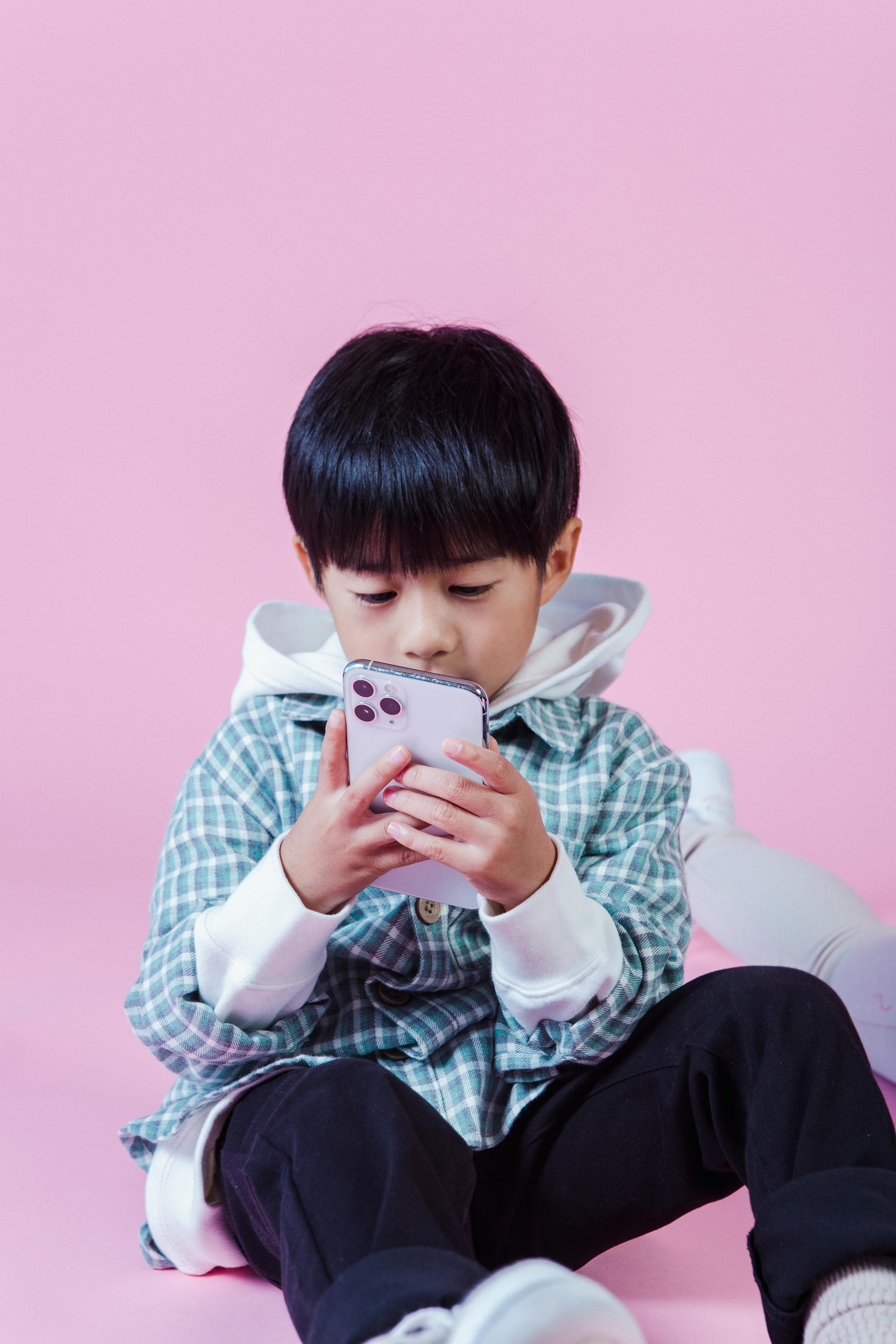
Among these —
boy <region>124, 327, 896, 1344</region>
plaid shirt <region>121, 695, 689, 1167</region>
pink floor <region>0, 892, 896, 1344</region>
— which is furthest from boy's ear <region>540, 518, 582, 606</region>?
pink floor <region>0, 892, 896, 1344</region>

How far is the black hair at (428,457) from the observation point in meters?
0.94

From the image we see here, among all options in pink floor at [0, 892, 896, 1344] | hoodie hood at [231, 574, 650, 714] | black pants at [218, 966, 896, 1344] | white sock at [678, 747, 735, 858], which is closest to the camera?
black pants at [218, 966, 896, 1344]

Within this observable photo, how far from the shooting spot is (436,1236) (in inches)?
25.9

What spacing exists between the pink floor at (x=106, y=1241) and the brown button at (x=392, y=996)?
22cm

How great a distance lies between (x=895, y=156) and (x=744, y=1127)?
1.64m

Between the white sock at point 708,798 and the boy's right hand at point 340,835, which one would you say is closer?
the boy's right hand at point 340,835

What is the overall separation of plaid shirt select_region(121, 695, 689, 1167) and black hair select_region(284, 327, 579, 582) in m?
0.15

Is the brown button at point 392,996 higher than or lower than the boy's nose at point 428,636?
lower

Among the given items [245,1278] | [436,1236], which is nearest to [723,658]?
[245,1278]

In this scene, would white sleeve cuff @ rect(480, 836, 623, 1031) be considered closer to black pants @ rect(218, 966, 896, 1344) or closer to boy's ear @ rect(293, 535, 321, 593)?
black pants @ rect(218, 966, 896, 1344)

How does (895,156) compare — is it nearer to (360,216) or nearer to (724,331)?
(724,331)

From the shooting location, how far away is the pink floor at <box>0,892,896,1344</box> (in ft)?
3.00

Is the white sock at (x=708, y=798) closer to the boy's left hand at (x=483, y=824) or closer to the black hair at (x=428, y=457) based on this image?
the black hair at (x=428, y=457)

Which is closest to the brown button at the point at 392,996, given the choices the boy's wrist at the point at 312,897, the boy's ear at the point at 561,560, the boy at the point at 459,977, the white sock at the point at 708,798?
the boy at the point at 459,977
